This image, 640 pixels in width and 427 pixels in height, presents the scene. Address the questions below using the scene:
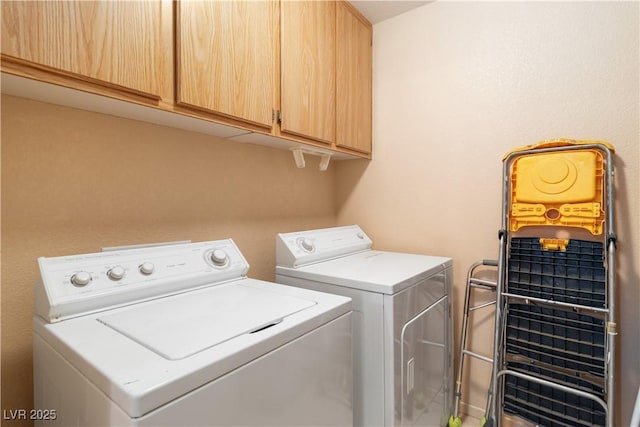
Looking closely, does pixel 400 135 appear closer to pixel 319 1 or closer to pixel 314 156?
pixel 314 156

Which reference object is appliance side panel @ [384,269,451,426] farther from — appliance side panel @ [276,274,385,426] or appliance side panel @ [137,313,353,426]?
appliance side panel @ [137,313,353,426]

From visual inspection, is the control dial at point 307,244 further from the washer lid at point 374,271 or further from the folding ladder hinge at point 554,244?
the folding ladder hinge at point 554,244

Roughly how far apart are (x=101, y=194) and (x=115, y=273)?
0.35m

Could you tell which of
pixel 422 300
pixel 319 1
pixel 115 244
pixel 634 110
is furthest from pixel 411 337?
pixel 319 1

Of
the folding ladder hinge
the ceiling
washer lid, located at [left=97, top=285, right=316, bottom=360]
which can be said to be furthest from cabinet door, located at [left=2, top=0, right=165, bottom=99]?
the folding ladder hinge

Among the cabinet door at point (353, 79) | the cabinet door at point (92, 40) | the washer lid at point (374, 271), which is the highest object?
the cabinet door at point (353, 79)

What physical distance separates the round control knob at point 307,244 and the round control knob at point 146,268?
0.74 meters

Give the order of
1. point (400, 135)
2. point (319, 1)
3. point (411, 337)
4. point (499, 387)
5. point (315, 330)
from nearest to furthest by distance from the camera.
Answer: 1. point (315, 330)
2. point (411, 337)
3. point (499, 387)
4. point (319, 1)
5. point (400, 135)

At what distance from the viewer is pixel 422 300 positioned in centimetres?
144

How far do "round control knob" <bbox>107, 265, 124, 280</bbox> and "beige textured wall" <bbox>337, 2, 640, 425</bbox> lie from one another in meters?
1.58

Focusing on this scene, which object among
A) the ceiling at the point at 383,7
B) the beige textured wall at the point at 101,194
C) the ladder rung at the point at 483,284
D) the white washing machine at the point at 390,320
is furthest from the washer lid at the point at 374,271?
the ceiling at the point at 383,7

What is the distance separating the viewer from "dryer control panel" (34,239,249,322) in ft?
2.98

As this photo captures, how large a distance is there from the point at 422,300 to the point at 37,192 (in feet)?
5.08

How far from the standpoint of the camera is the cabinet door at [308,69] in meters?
1.48
